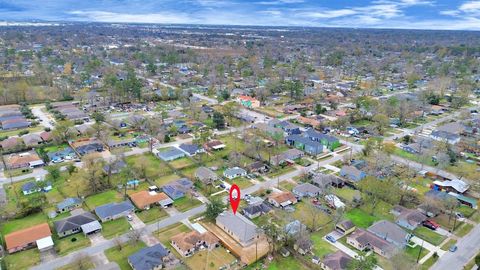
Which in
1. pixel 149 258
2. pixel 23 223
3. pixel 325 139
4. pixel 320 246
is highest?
pixel 325 139

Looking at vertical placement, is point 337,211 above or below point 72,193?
above

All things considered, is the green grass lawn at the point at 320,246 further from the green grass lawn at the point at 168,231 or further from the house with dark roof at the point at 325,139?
the house with dark roof at the point at 325,139

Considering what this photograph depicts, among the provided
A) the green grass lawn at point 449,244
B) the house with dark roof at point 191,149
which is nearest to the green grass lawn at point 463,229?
the green grass lawn at point 449,244

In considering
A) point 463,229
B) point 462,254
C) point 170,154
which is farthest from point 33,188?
point 463,229

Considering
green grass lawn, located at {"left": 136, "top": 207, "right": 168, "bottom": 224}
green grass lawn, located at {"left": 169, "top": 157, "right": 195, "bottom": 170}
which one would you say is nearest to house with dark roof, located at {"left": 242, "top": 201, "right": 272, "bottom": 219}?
green grass lawn, located at {"left": 136, "top": 207, "right": 168, "bottom": 224}

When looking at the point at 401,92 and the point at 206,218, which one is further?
the point at 401,92

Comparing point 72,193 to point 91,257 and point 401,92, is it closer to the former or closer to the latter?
point 91,257

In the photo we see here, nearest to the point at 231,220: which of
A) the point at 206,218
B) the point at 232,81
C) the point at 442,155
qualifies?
the point at 206,218

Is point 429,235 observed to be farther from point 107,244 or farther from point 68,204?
point 68,204
